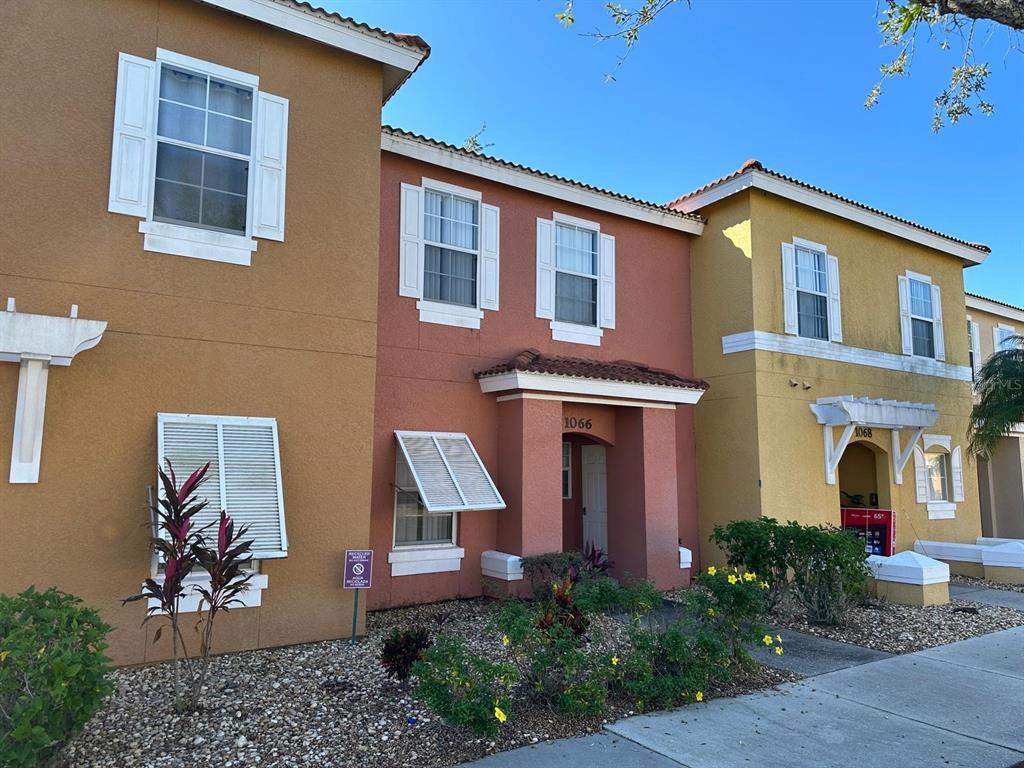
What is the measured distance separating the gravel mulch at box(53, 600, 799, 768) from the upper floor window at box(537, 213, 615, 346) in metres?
6.20

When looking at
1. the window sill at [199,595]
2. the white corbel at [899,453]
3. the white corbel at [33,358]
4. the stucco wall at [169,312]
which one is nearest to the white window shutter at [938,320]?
the white corbel at [899,453]

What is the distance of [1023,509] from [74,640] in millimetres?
21713

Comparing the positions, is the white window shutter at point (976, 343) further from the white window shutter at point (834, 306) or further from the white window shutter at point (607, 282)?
the white window shutter at point (607, 282)

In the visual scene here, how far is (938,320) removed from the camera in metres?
15.6

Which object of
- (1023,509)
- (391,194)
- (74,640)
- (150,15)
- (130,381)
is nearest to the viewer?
(74,640)

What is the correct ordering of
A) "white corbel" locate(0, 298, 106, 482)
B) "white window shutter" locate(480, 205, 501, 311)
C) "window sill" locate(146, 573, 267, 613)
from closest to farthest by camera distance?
1. "white corbel" locate(0, 298, 106, 482)
2. "window sill" locate(146, 573, 267, 613)
3. "white window shutter" locate(480, 205, 501, 311)

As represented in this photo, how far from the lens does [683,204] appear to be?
13328mm

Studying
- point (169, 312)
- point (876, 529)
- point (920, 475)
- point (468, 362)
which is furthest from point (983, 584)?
point (169, 312)

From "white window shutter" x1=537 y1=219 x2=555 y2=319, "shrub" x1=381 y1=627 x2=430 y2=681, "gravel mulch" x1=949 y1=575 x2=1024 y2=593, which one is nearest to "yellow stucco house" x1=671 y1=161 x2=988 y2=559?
"gravel mulch" x1=949 y1=575 x2=1024 y2=593

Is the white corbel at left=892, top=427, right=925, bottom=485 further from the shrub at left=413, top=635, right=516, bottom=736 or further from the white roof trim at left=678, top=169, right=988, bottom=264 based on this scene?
the shrub at left=413, top=635, right=516, bottom=736

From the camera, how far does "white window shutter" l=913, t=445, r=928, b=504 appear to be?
14547 millimetres

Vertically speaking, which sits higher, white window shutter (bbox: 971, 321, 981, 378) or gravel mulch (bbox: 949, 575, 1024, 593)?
white window shutter (bbox: 971, 321, 981, 378)

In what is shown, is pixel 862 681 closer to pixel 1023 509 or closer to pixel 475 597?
pixel 475 597

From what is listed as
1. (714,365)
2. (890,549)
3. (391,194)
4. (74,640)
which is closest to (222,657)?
(74,640)
